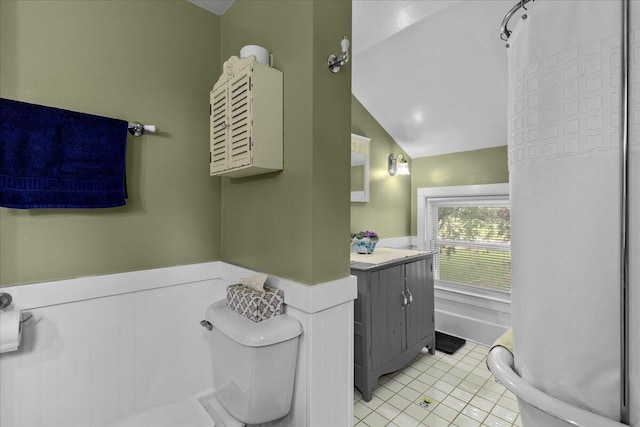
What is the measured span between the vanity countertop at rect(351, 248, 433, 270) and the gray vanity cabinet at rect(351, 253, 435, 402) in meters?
0.01

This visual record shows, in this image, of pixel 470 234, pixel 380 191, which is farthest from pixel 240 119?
pixel 470 234

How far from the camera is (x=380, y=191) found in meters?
3.11

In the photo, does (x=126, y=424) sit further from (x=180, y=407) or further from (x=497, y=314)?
(x=497, y=314)

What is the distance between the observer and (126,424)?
1364 millimetres

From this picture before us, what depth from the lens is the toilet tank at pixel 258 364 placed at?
1.20 meters

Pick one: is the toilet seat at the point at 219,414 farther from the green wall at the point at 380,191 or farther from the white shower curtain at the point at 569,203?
the green wall at the point at 380,191

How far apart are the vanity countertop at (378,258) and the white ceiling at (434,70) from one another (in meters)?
1.20

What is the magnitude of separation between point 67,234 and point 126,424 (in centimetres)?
87
